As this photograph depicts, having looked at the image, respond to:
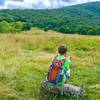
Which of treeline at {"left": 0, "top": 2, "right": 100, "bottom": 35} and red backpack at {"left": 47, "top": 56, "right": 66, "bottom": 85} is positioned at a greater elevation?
red backpack at {"left": 47, "top": 56, "right": 66, "bottom": 85}

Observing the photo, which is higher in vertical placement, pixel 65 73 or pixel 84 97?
pixel 65 73

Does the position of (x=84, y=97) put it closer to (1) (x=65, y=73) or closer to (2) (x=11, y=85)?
(1) (x=65, y=73)

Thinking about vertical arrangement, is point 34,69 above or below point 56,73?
below

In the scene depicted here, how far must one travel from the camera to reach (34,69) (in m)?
8.57

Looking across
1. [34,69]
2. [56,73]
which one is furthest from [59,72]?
[34,69]

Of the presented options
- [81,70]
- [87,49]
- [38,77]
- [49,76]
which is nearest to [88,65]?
[81,70]

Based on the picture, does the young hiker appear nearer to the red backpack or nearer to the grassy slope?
the red backpack

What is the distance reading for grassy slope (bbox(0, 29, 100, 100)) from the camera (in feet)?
23.2

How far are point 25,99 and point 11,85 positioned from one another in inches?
25.8

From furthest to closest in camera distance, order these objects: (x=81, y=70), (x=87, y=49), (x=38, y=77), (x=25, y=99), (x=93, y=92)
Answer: (x=87, y=49) < (x=81, y=70) < (x=38, y=77) < (x=93, y=92) < (x=25, y=99)

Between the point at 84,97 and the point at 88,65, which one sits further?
the point at 88,65

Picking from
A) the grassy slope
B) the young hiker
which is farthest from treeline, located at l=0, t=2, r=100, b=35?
the young hiker

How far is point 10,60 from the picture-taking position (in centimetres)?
916

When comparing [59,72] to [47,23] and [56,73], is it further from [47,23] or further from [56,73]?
[47,23]
